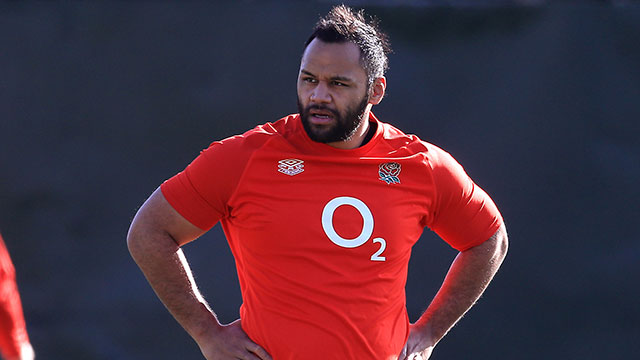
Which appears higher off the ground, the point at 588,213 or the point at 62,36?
the point at 62,36

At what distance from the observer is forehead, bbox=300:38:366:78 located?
2.38 metres

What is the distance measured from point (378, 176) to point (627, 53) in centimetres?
189

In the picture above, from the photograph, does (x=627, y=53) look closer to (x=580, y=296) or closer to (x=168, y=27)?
(x=580, y=296)

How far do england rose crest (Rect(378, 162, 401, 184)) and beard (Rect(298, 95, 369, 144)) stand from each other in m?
0.15

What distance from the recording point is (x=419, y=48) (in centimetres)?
380

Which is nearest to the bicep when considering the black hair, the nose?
the nose

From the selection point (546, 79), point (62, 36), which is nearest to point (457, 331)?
point (546, 79)

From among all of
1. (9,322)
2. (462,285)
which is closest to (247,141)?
(9,322)

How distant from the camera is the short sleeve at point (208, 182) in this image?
236 cm

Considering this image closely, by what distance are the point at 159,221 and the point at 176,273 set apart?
18 cm

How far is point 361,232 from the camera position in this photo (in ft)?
7.83

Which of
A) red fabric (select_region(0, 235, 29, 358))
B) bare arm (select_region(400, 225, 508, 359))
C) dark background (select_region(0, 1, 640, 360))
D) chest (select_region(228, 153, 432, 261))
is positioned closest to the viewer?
red fabric (select_region(0, 235, 29, 358))

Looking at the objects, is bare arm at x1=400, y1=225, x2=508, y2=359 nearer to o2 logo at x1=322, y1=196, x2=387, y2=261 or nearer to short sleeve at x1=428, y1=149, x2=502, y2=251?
short sleeve at x1=428, y1=149, x2=502, y2=251

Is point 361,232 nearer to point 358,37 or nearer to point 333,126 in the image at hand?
point 333,126
